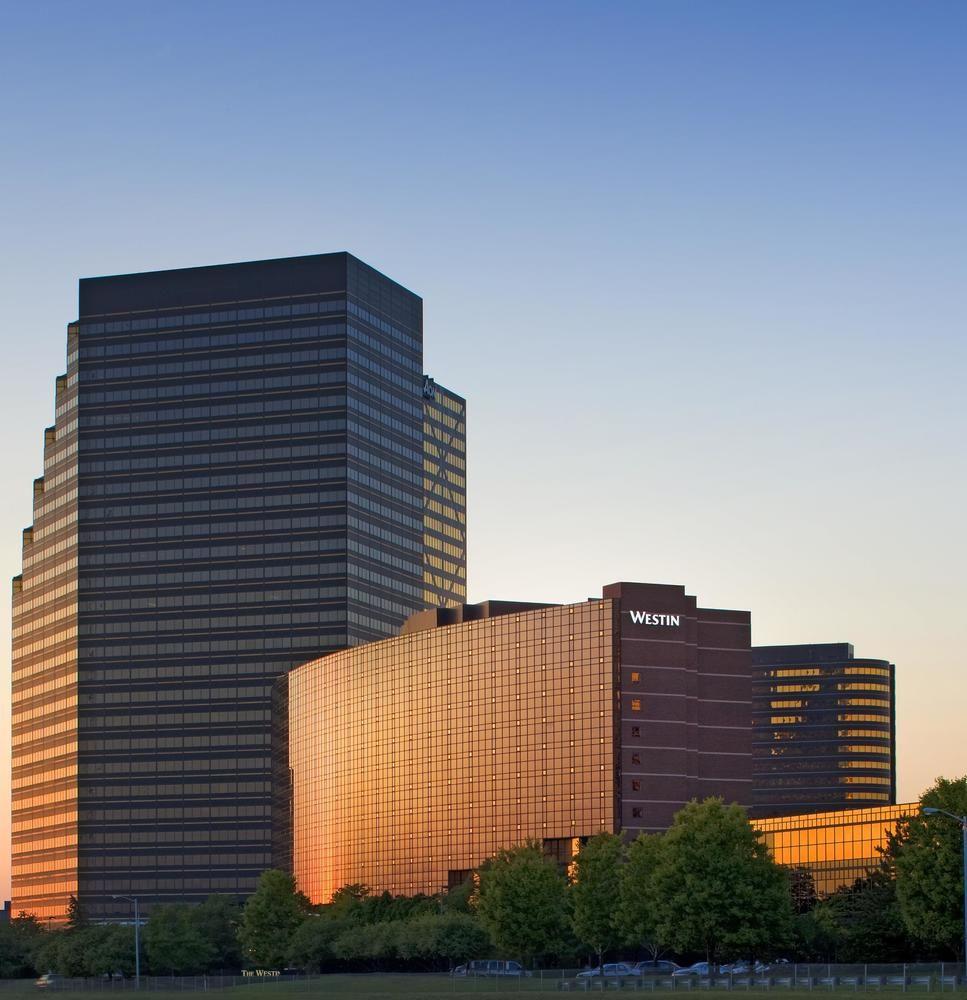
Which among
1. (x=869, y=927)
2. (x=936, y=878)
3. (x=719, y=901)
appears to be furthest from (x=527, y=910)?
(x=936, y=878)

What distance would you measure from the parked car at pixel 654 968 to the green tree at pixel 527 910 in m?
9.14

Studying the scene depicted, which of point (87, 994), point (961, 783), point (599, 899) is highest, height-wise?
point (961, 783)

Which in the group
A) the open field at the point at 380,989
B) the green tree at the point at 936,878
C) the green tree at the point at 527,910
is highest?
the green tree at the point at 936,878

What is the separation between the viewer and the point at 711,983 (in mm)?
125625

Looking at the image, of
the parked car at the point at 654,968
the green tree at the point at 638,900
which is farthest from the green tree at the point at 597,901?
the green tree at the point at 638,900

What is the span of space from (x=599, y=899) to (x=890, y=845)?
24.8 metres

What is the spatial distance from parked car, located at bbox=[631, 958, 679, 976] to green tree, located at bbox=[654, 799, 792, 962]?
10758 millimetres

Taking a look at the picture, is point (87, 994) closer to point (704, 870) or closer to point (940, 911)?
point (704, 870)

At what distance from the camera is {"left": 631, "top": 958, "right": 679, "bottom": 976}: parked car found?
14962 centimetres

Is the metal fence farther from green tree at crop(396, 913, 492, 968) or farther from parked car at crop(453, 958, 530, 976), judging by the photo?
green tree at crop(396, 913, 492, 968)

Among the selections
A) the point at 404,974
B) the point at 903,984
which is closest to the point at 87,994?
the point at 404,974

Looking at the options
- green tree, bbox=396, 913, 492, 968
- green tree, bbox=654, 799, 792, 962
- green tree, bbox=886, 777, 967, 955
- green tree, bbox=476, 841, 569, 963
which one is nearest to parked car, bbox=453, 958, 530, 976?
green tree, bbox=476, 841, 569, 963

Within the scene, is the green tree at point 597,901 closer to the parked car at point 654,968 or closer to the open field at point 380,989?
the parked car at point 654,968

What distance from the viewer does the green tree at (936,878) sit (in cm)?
12850
